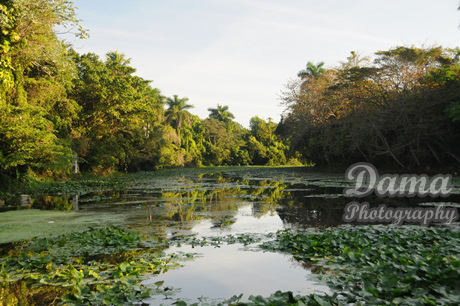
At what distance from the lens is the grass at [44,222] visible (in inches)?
355

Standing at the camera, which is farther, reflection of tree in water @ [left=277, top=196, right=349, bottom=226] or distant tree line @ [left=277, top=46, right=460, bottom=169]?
distant tree line @ [left=277, top=46, right=460, bottom=169]

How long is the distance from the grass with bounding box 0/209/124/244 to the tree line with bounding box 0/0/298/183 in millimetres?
4518

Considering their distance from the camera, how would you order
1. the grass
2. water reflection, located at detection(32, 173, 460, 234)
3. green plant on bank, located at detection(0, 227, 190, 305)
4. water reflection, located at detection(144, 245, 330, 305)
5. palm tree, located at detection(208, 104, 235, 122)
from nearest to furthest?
1. green plant on bank, located at detection(0, 227, 190, 305)
2. water reflection, located at detection(144, 245, 330, 305)
3. the grass
4. water reflection, located at detection(32, 173, 460, 234)
5. palm tree, located at detection(208, 104, 235, 122)

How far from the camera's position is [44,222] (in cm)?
1077

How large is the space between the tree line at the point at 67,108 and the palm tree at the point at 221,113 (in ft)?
44.9

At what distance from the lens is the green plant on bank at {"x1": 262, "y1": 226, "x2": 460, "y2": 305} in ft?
13.8

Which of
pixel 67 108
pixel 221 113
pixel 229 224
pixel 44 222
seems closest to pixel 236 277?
pixel 229 224

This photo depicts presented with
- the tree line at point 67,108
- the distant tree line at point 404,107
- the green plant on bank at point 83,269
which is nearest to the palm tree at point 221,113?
the tree line at point 67,108

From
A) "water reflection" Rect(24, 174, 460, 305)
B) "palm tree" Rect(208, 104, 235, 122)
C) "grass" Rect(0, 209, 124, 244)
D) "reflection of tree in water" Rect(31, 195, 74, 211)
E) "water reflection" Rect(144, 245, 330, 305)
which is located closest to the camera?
"water reflection" Rect(144, 245, 330, 305)

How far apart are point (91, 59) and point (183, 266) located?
3303cm

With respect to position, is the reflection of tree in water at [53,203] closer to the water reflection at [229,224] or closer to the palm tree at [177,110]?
the water reflection at [229,224]

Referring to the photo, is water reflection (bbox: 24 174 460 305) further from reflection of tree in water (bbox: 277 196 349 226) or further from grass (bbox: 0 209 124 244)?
grass (bbox: 0 209 124 244)

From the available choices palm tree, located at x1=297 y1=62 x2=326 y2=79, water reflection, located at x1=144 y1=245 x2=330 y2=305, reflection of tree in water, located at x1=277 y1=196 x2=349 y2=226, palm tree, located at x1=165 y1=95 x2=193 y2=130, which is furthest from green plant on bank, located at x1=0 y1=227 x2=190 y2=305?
palm tree, located at x1=165 y1=95 x2=193 y2=130

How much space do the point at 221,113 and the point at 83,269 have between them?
3195 inches
